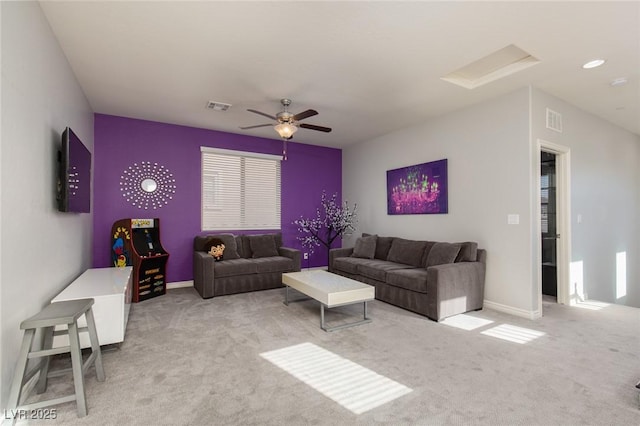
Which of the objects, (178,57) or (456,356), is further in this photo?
(178,57)

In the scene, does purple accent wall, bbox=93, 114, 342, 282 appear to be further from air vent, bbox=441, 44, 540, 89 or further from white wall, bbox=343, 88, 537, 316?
air vent, bbox=441, 44, 540, 89

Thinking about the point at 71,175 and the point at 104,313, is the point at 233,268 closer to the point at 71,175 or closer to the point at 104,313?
the point at 104,313

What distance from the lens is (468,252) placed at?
4027 millimetres

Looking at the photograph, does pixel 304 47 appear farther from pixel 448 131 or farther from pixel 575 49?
pixel 448 131

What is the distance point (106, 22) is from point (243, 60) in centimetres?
111

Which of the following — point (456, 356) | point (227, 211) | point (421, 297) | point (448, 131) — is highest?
point (448, 131)

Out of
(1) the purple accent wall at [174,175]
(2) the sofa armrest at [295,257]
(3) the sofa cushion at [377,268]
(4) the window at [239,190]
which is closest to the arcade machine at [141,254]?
(1) the purple accent wall at [174,175]

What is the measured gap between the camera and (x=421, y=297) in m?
3.69

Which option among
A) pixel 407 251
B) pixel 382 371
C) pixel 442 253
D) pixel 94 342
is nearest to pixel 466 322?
pixel 442 253

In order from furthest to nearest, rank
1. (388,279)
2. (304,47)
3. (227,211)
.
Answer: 1. (227,211)
2. (388,279)
3. (304,47)

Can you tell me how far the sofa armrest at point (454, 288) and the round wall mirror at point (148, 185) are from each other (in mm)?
4318

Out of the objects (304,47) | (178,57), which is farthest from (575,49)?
(178,57)

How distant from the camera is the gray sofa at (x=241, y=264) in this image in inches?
178

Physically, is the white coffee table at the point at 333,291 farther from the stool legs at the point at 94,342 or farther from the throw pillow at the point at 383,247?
the stool legs at the point at 94,342
